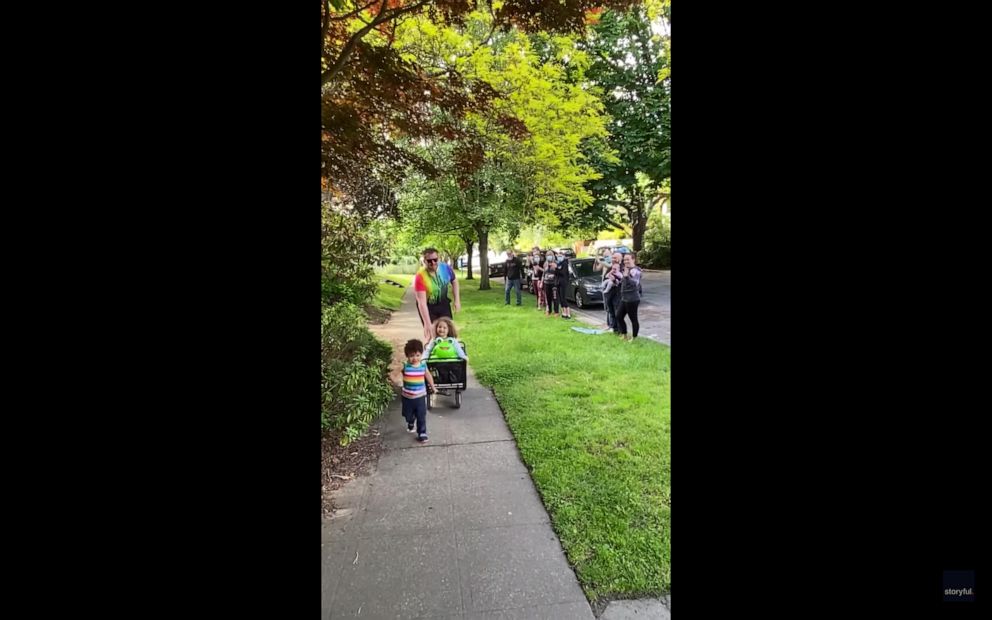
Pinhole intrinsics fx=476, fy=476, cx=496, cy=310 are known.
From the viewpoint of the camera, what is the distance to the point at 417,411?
4551 millimetres

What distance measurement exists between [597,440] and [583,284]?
9061 mm

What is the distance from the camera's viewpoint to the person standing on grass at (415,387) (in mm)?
4367

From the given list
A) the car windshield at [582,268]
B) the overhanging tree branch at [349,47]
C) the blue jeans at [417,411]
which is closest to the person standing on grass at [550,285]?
the car windshield at [582,268]

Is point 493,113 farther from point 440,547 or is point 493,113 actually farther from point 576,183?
point 576,183

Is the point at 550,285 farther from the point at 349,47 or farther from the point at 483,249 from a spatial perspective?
the point at 349,47

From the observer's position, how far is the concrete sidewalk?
7.90 ft

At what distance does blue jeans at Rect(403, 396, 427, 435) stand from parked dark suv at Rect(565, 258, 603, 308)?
336 inches

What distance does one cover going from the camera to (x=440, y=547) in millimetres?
2875

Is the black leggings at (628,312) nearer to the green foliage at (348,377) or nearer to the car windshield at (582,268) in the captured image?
the green foliage at (348,377)
